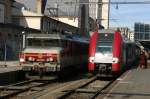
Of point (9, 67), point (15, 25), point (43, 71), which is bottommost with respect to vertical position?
point (9, 67)

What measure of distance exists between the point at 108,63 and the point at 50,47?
3950 mm

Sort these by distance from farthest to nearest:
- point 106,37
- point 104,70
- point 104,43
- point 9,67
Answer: point 9,67, point 106,37, point 104,43, point 104,70

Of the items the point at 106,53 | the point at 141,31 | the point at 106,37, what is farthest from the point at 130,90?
the point at 141,31

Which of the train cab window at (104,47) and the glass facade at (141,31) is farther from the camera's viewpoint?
the glass facade at (141,31)

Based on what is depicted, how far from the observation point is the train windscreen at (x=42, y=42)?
27125 millimetres

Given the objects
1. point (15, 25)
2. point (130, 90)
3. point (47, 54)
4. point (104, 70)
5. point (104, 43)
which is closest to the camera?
point (130, 90)

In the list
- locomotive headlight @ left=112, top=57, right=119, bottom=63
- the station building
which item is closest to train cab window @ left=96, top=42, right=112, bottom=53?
locomotive headlight @ left=112, top=57, right=119, bottom=63

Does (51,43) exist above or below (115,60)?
above

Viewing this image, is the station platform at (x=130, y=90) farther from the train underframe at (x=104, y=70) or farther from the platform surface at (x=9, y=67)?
the platform surface at (x=9, y=67)

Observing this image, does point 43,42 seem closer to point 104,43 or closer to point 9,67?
point 104,43

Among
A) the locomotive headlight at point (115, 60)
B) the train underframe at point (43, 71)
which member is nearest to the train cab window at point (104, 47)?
the locomotive headlight at point (115, 60)

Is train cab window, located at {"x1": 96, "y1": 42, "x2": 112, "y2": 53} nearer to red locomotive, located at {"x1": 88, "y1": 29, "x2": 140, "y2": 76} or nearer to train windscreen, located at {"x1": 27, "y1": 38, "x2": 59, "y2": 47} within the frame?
red locomotive, located at {"x1": 88, "y1": 29, "x2": 140, "y2": 76}

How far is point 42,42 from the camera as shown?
27375 millimetres

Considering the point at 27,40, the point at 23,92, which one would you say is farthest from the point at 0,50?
the point at 23,92
